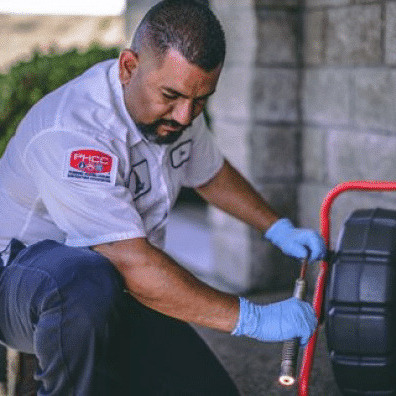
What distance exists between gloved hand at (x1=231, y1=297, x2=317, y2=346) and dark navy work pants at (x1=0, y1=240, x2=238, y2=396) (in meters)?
0.35

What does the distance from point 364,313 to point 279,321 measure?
25cm

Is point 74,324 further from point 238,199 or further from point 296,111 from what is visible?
point 296,111

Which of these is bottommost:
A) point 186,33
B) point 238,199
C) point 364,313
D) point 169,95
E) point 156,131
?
point 364,313

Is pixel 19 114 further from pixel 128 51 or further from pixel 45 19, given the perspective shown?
pixel 45 19

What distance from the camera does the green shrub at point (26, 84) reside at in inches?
181

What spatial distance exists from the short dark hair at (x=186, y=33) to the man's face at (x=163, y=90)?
0.02 m

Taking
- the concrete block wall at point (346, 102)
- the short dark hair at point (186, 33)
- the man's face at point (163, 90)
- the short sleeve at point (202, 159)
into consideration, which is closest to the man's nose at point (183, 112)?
the man's face at point (163, 90)

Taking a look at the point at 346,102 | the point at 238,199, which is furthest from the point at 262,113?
Result: the point at 238,199

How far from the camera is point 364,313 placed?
2.31m

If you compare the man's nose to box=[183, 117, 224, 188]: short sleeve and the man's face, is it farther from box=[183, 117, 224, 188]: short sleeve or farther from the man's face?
box=[183, 117, 224, 188]: short sleeve

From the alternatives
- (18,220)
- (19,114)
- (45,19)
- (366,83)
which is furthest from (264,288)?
(45,19)

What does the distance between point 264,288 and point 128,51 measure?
7.22 ft

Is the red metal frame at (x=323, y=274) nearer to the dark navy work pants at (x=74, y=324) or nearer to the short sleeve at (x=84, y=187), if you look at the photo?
the dark navy work pants at (x=74, y=324)

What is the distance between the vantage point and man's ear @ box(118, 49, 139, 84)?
2373mm
